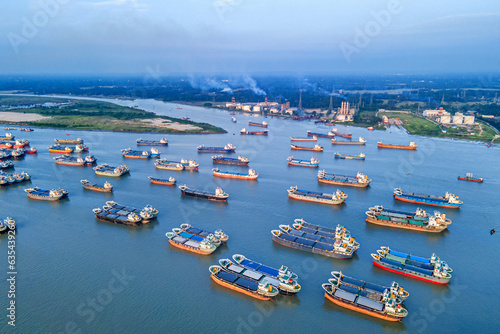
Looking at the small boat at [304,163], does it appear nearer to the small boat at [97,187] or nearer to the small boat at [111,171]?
the small boat at [111,171]

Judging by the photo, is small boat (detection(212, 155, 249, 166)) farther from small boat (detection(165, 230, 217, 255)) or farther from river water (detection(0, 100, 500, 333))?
small boat (detection(165, 230, 217, 255))

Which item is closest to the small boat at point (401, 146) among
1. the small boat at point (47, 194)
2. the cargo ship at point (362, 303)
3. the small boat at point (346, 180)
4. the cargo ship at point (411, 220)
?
the small boat at point (346, 180)

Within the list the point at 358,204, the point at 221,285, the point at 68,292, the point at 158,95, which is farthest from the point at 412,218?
the point at 158,95

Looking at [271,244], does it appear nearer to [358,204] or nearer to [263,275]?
[263,275]

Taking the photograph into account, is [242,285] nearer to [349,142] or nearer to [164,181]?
[164,181]

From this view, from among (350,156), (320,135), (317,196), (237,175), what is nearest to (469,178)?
(350,156)

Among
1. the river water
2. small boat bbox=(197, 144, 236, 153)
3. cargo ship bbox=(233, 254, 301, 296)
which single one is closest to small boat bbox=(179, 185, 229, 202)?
the river water
